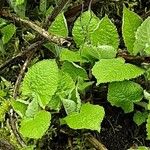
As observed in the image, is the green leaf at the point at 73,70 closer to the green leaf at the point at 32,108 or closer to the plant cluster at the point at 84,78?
the plant cluster at the point at 84,78

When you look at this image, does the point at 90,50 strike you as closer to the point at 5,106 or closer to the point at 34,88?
the point at 34,88

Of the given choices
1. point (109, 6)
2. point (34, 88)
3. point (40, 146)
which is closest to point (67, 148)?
point (40, 146)

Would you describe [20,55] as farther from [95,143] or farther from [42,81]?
[95,143]

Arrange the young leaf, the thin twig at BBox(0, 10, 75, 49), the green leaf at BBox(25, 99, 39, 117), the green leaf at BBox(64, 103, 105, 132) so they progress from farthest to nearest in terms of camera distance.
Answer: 1. the young leaf
2. the thin twig at BBox(0, 10, 75, 49)
3. the green leaf at BBox(25, 99, 39, 117)
4. the green leaf at BBox(64, 103, 105, 132)

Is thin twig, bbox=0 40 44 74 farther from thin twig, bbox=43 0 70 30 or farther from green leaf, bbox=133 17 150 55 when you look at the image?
green leaf, bbox=133 17 150 55

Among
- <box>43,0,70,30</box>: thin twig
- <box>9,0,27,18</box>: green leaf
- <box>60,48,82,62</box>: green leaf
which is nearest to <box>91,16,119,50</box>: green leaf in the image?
<box>60,48,82,62</box>: green leaf

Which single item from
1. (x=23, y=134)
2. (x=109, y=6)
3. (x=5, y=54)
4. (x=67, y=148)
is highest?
(x=109, y=6)
